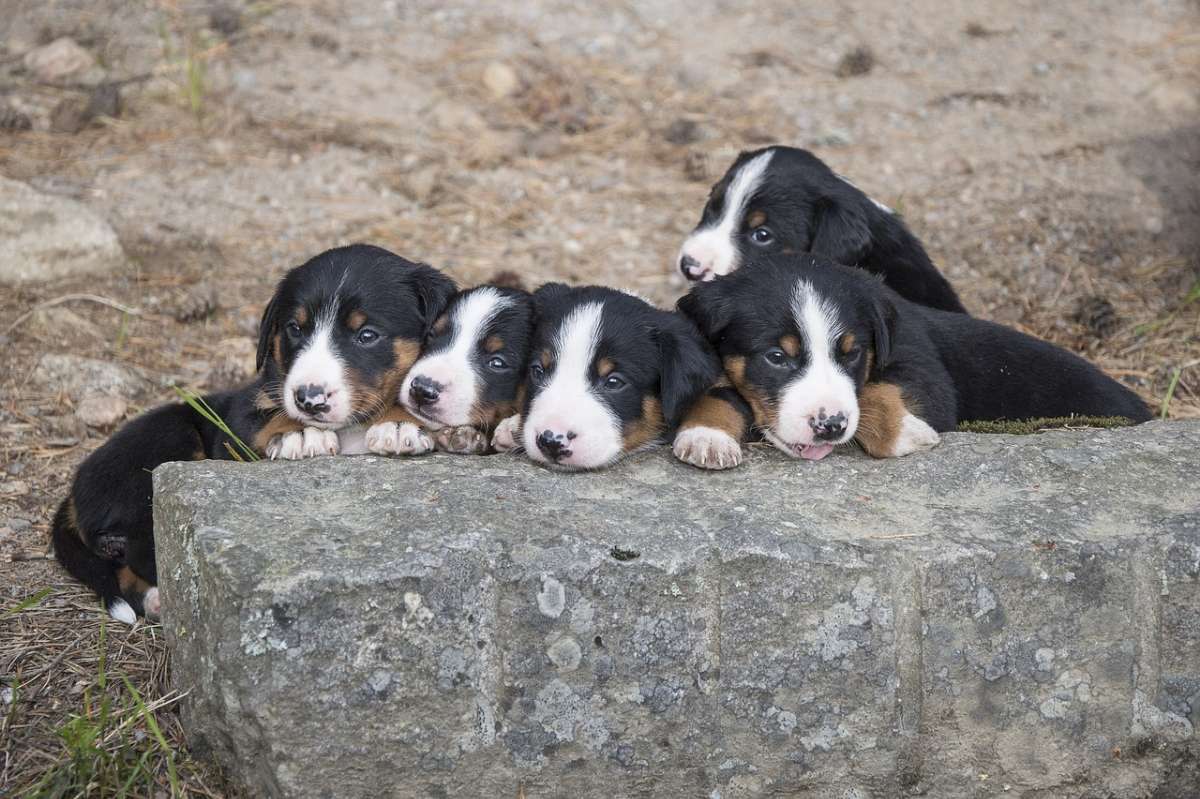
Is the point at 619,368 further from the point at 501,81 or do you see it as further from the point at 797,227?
the point at 501,81

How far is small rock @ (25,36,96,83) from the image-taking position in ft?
27.9

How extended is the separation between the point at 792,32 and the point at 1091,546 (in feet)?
21.4

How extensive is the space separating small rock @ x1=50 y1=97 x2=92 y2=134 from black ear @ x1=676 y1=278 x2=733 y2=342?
5055 millimetres

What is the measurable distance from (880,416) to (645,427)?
2.51 feet

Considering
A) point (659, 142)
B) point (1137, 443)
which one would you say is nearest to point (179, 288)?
point (659, 142)

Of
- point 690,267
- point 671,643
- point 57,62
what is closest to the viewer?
point 671,643

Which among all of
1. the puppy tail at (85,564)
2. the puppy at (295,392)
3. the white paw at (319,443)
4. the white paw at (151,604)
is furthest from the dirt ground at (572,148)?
the white paw at (319,443)

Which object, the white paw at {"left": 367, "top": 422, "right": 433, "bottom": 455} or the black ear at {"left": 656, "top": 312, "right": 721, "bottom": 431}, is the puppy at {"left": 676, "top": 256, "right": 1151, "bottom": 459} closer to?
the black ear at {"left": 656, "top": 312, "right": 721, "bottom": 431}

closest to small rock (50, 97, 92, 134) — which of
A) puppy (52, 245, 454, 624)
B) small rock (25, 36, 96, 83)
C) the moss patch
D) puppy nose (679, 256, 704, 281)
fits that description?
small rock (25, 36, 96, 83)

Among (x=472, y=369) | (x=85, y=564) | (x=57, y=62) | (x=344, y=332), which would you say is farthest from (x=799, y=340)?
(x=57, y=62)

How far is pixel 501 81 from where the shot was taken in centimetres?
873

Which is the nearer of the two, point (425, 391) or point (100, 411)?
point (425, 391)

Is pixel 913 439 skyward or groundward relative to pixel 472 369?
skyward

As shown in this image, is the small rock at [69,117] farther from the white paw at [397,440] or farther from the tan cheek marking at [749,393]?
the tan cheek marking at [749,393]
